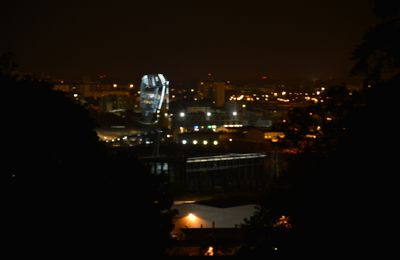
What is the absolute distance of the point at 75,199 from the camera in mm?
5254

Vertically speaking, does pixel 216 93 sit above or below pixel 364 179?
below

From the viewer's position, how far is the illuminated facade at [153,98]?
35478 mm

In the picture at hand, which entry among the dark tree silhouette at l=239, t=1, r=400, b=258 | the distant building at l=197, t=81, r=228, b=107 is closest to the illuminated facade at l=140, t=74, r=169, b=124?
the distant building at l=197, t=81, r=228, b=107

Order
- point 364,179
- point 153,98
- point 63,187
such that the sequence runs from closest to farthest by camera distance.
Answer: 1. point 364,179
2. point 63,187
3. point 153,98

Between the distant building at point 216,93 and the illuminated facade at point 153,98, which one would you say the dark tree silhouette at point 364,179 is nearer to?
the illuminated facade at point 153,98

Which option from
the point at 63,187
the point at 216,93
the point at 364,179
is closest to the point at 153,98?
the point at 216,93

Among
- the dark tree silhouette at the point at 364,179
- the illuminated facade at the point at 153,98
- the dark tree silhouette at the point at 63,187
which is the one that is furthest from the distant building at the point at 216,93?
the dark tree silhouette at the point at 364,179

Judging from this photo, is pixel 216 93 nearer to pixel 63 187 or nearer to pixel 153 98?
pixel 153 98

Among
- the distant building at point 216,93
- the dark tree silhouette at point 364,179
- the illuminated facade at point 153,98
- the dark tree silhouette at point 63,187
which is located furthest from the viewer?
the distant building at point 216,93

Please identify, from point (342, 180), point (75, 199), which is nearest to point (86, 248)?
point (75, 199)

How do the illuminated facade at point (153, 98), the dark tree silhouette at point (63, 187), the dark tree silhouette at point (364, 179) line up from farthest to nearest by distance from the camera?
the illuminated facade at point (153, 98) → the dark tree silhouette at point (63, 187) → the dark tree silhouette at point (364, 179)

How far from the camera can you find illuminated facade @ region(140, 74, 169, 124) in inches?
1397

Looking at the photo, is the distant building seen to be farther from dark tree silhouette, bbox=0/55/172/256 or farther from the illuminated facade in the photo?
dark tree silhouette, bbox=0/55/172/256

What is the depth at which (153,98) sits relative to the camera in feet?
122
